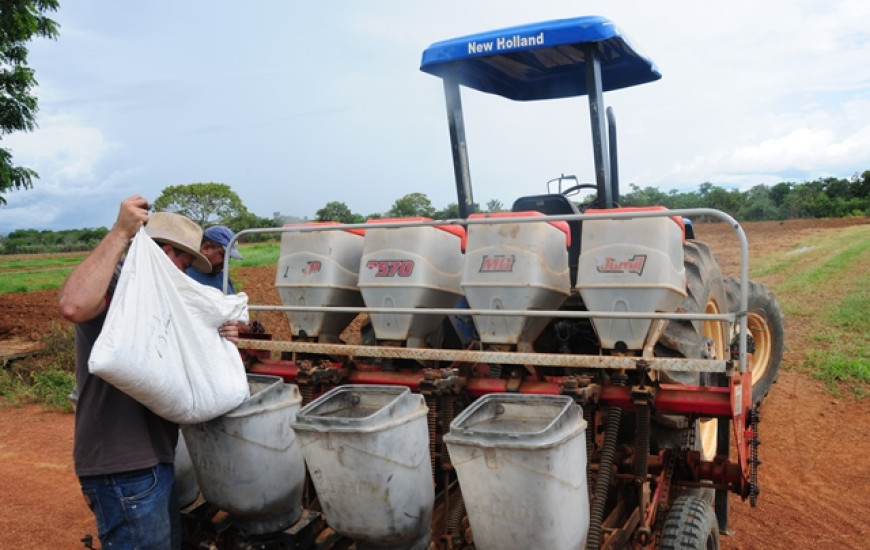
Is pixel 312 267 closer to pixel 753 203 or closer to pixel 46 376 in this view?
pixel 46 376

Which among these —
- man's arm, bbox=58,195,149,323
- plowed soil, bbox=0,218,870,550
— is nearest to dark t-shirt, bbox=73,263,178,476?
man's arm, bbox=58,195,149,323

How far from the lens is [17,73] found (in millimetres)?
11016

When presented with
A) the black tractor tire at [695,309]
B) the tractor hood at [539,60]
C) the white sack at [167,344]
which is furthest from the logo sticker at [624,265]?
the white sack at [167,344]

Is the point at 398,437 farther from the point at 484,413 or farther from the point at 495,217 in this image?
the point at 495,217

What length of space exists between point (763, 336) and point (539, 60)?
3485mm

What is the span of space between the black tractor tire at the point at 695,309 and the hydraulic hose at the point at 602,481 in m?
0.52

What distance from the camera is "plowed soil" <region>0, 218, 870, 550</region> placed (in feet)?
16.0

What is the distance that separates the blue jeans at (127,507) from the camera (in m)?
2.76

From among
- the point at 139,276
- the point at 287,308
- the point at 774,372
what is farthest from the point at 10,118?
the point at 774,372

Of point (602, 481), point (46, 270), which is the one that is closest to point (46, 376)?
point (602, 481)

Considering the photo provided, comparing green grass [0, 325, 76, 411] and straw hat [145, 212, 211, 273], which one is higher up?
straw hat [145, 212, 211, 273]

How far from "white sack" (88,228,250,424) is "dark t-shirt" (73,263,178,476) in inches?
4.8

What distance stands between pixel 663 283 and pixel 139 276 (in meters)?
2.21

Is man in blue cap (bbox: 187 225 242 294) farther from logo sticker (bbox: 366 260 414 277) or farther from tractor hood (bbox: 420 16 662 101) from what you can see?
tractor hood (bbox: 420 16 662 101)
